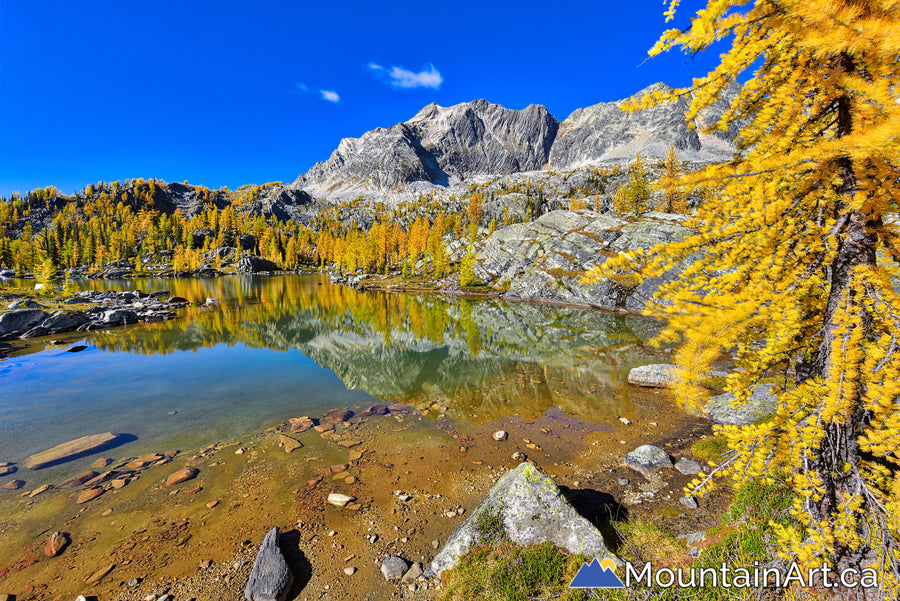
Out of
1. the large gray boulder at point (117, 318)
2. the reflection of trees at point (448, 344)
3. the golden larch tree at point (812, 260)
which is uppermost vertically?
the golden larch tree at point (812, 260)

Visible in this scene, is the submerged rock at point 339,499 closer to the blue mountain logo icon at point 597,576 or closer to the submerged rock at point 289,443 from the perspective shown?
the submerged rock at point 289,443

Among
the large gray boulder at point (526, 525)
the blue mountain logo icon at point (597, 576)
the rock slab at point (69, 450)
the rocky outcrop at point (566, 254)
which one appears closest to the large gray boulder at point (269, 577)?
the large gray boulder at point (526, 525)

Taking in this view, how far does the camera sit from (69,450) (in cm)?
→ 1387

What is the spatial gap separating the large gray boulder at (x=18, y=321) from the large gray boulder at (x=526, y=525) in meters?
53.6

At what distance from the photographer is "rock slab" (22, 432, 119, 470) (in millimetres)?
13078

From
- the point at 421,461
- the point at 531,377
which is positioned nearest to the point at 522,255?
the point at 531,377

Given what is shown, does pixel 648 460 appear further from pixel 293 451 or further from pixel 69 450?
pixel 69 450

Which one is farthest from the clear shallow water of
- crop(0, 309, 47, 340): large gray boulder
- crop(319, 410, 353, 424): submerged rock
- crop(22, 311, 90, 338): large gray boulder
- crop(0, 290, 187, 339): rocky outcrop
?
crop(0, 309, 47, 340): large gray boulder

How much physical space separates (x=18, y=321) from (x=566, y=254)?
3377 inches

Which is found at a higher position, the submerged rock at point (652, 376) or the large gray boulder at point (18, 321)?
the large gray boulder at point (18, 321)

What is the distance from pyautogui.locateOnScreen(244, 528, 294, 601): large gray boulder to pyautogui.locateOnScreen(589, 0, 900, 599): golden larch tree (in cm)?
914

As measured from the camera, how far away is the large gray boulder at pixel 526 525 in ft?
25.1

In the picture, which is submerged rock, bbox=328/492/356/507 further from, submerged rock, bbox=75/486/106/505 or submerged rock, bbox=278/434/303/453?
submerged rock, bbox=75/486/106/505

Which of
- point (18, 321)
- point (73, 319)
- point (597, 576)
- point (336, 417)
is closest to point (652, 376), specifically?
point (597, 576)
